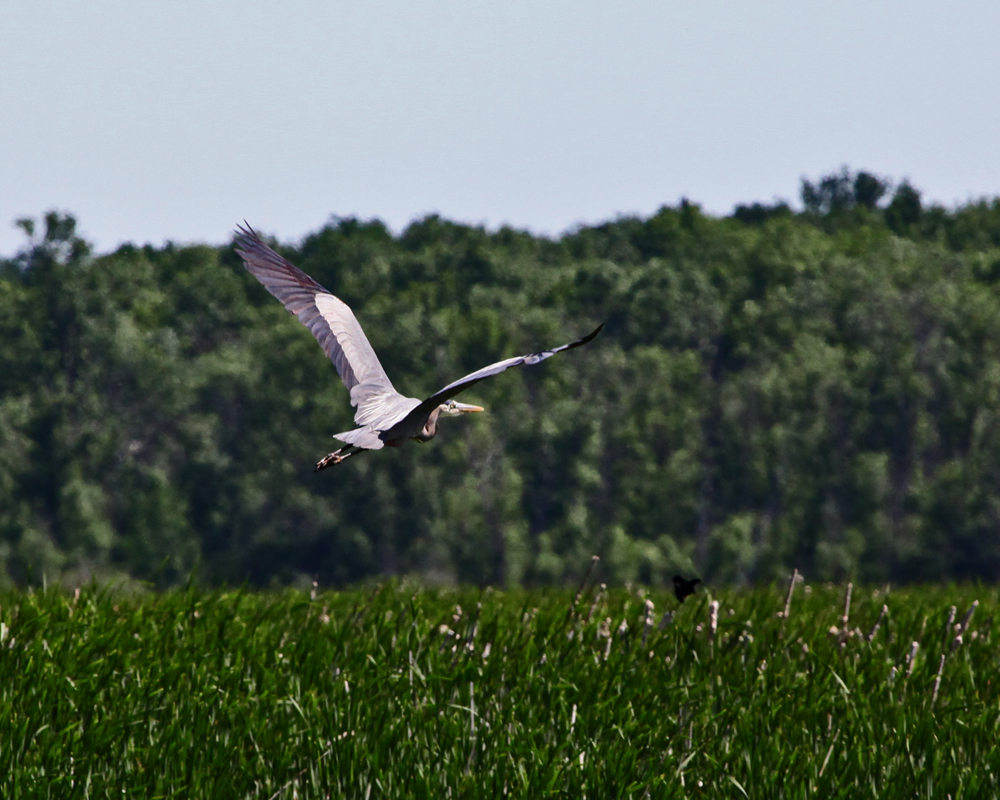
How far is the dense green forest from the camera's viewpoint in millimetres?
52406

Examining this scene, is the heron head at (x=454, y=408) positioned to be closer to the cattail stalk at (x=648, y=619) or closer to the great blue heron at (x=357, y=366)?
the great blue heron at (x=357, y=366)

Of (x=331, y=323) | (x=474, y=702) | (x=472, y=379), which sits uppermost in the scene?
(x=331, y=323)

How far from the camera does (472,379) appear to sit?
2607mm

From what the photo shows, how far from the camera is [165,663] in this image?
6980 millimetres

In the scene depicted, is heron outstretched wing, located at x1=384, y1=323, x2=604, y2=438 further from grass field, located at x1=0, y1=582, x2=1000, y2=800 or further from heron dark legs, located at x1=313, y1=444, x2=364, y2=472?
grass field, located at x1=0, y1=582, x2=1000, y2=800

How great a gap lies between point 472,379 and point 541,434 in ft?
173

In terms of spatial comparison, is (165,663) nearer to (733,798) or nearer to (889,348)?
(733,798)

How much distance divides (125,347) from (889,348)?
96.0 ft

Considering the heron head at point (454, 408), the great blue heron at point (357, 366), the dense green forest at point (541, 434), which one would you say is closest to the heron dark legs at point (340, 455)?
the great blue heron at point (357, 366)

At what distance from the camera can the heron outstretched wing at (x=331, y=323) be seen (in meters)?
3.08

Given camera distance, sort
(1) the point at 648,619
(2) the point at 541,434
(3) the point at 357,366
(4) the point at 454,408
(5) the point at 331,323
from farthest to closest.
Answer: (2) the point at 541,434, (1) the point at 648,619, (5) the point at 331,323, (3) the point at 357,366, (4) the point at 454,408

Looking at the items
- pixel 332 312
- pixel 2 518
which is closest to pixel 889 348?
pixel 2 518

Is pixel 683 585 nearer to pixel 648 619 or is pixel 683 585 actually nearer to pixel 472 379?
pixel 648 619

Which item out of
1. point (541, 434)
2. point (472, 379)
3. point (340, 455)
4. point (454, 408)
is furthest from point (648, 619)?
point (541, 434)
